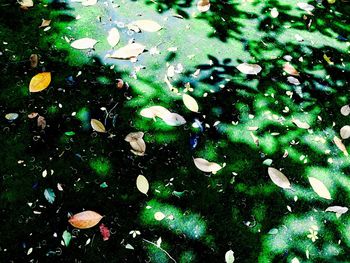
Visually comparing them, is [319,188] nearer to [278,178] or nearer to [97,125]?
[278,178]

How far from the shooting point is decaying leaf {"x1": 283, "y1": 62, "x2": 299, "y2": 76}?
337 cm

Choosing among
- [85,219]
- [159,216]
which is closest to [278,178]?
[159,216]

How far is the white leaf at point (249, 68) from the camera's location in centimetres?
328

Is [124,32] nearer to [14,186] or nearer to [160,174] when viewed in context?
[160,174]

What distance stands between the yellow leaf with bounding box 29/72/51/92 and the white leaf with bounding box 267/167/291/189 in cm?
197

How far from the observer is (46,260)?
210 centimetres

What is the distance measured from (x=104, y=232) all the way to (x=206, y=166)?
90cm

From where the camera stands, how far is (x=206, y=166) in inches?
103

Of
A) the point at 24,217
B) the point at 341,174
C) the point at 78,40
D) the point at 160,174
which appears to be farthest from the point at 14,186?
the point at 341,174

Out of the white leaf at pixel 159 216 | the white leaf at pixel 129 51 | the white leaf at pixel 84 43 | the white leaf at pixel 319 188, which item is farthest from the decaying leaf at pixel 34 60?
the white leaf at pixel 319 188

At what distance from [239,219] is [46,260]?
131cm

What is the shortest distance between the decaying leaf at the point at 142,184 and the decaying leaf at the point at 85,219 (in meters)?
0.34

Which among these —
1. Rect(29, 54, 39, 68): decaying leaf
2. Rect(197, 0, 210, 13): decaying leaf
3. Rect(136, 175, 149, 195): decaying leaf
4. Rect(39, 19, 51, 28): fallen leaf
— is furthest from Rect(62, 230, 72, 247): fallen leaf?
Rect(197, 0, 210, 13): decaying leaf

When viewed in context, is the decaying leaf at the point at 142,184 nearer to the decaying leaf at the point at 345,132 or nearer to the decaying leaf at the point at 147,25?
the decaying leaf at the point at 147,25
